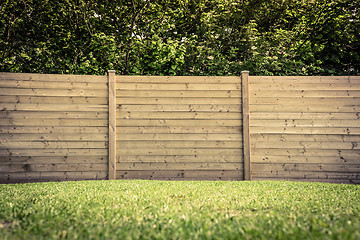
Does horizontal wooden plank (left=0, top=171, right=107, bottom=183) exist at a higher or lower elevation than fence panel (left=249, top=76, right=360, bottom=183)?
lower

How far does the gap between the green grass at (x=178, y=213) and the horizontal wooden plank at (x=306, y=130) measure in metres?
Result: 1.37

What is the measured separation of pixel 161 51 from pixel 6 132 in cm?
337

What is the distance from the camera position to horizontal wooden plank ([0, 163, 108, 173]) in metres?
4.56

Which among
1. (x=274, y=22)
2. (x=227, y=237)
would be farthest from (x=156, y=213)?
(x=274, y=22)

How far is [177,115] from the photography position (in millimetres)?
4887

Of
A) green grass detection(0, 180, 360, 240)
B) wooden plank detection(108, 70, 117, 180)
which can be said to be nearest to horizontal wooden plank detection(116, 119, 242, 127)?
wooden plank detection(108, 70, 117, 180)

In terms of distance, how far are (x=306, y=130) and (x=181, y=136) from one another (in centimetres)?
224

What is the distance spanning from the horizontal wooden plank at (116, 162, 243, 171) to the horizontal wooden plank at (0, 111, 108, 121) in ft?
3.12

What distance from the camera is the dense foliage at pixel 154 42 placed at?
639cm

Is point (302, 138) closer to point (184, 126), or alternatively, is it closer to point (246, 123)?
point (246, 123)

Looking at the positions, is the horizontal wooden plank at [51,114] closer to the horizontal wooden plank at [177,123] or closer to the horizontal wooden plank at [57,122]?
the horizontal wooden plank at [57,122]

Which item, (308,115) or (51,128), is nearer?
(51,128)

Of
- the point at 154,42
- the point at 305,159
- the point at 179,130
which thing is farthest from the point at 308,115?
the point at 154,42

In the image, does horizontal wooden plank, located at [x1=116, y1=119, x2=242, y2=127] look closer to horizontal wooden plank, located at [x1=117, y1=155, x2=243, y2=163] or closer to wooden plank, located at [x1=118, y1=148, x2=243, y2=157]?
wooden plank, located at [x1=118, y1=148, x2=243, y2=157]
